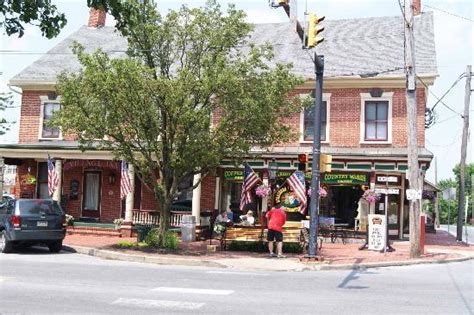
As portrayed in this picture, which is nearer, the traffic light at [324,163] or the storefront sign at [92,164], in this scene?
the traffic light at [324,163]

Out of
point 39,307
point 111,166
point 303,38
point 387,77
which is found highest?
point 387,77

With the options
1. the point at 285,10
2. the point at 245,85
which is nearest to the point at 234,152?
the point at 245,85

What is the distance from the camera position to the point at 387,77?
952 inches

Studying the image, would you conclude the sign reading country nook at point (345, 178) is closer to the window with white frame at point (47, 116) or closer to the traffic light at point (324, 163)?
the traffic light at point (324, 163)

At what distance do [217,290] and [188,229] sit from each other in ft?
39.1

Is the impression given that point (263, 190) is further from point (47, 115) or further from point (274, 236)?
point (47, 115)

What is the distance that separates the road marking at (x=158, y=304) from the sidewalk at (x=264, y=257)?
20.6ft

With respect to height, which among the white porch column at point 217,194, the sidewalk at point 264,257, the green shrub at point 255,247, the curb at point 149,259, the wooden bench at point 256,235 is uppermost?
the white porch column at point 217,194

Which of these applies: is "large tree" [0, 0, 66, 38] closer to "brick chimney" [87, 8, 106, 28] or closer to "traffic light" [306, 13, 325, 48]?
"traffic light" [306, 13, 325, 48]

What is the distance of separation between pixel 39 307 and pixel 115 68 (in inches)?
375

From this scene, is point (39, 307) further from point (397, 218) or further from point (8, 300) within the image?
point (397, 218)

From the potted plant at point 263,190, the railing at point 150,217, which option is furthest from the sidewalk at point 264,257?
the railing at point 150,217

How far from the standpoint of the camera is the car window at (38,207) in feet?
60.1

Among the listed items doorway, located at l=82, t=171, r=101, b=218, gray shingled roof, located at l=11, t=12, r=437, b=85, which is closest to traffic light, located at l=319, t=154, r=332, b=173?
gray shingled roof, located at l=11, t=12, r=437, b=85
